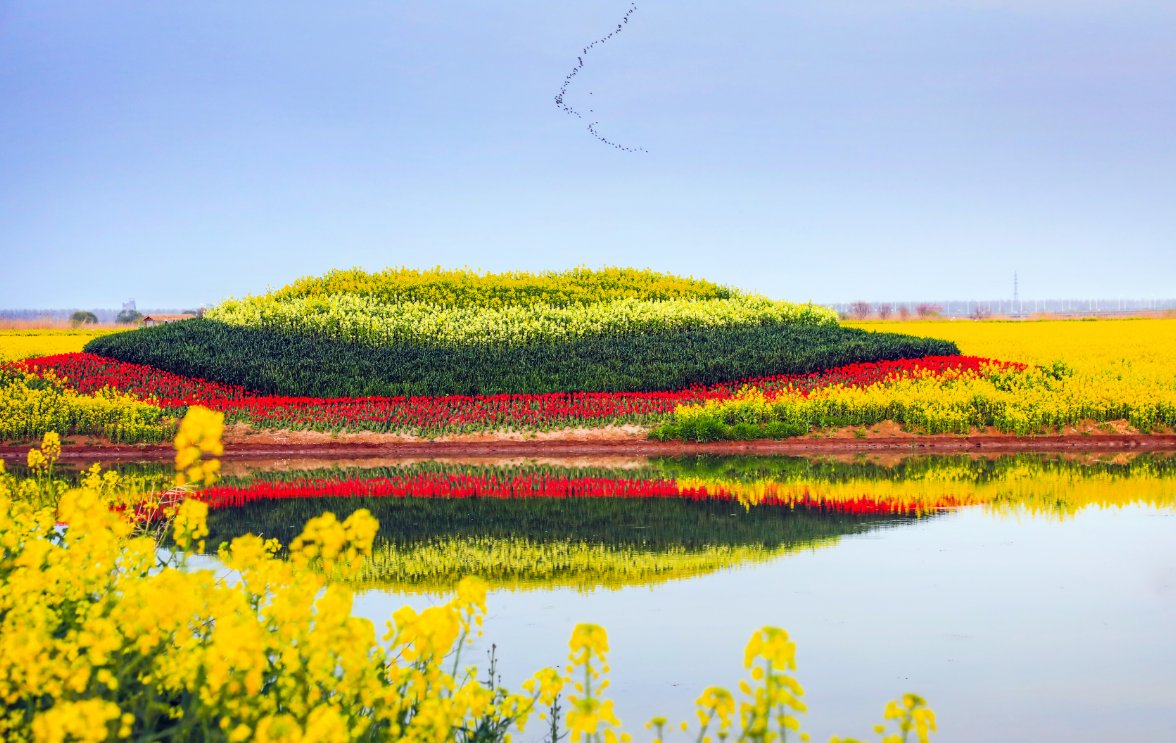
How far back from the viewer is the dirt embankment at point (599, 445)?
1692 centimetres

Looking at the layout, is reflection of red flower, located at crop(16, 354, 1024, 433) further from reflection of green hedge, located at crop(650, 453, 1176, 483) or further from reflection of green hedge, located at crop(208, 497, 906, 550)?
reflection of green hedge, located at crop(208, 497, 906, 550)

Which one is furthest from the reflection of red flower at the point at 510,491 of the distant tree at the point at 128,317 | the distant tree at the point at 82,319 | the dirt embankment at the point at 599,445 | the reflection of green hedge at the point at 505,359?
the distant tree at the point at 128,317

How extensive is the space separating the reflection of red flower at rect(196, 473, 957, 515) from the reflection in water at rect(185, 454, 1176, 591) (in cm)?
2

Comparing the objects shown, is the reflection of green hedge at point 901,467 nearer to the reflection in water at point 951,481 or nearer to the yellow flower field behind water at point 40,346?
the reflection in water at point 951,481

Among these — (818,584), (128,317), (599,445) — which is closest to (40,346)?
(599,445)

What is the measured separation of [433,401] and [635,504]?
8.16 metres

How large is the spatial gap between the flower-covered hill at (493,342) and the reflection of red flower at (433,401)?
41 centimetres

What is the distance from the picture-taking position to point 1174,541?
32.2 feet

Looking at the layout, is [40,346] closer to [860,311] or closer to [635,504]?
[635,504]

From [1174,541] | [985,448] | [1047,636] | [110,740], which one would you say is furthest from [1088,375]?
[110,740]

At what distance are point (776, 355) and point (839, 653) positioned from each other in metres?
14.4

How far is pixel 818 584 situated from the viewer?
823cm

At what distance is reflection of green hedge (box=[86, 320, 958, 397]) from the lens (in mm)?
20312

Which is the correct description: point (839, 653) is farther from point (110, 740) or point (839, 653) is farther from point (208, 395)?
point (208, 395)
